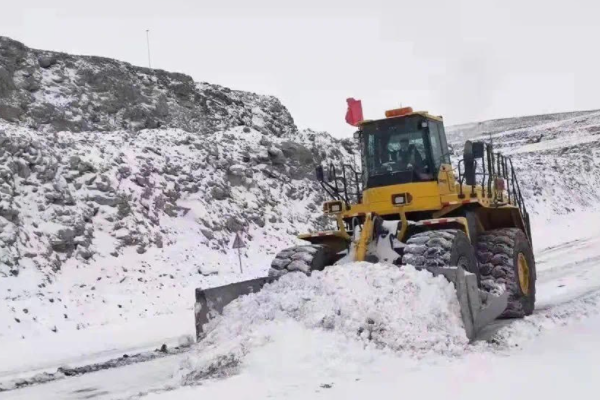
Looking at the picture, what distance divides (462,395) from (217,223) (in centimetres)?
1380

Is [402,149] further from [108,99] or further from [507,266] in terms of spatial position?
[108,99]

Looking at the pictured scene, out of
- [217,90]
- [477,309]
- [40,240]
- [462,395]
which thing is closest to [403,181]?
[477,309]

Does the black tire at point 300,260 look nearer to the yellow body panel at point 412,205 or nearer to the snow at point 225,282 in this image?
the yellow body panel at point 412,205

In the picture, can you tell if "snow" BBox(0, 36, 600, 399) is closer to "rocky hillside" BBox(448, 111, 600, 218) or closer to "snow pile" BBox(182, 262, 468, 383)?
"snow pile" BBox(182, 262, 468, 383)

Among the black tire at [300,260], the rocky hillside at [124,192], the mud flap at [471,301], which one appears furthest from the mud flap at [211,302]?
the rocky hillside at [124,192]

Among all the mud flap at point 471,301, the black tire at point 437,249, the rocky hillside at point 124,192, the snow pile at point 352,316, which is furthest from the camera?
the rocky hillside at point 124,192

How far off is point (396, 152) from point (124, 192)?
379 inches

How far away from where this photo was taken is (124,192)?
17.2 m

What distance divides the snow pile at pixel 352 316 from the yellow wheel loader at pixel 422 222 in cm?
61

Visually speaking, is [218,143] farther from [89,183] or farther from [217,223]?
[89,183]

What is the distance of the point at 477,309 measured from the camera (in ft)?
25.0

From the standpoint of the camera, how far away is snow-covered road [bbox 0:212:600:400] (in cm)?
561

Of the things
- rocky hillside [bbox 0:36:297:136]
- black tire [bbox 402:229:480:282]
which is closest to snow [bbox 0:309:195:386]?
black tire [bbox 402:229:480:282]

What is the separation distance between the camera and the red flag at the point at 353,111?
10.2 m
